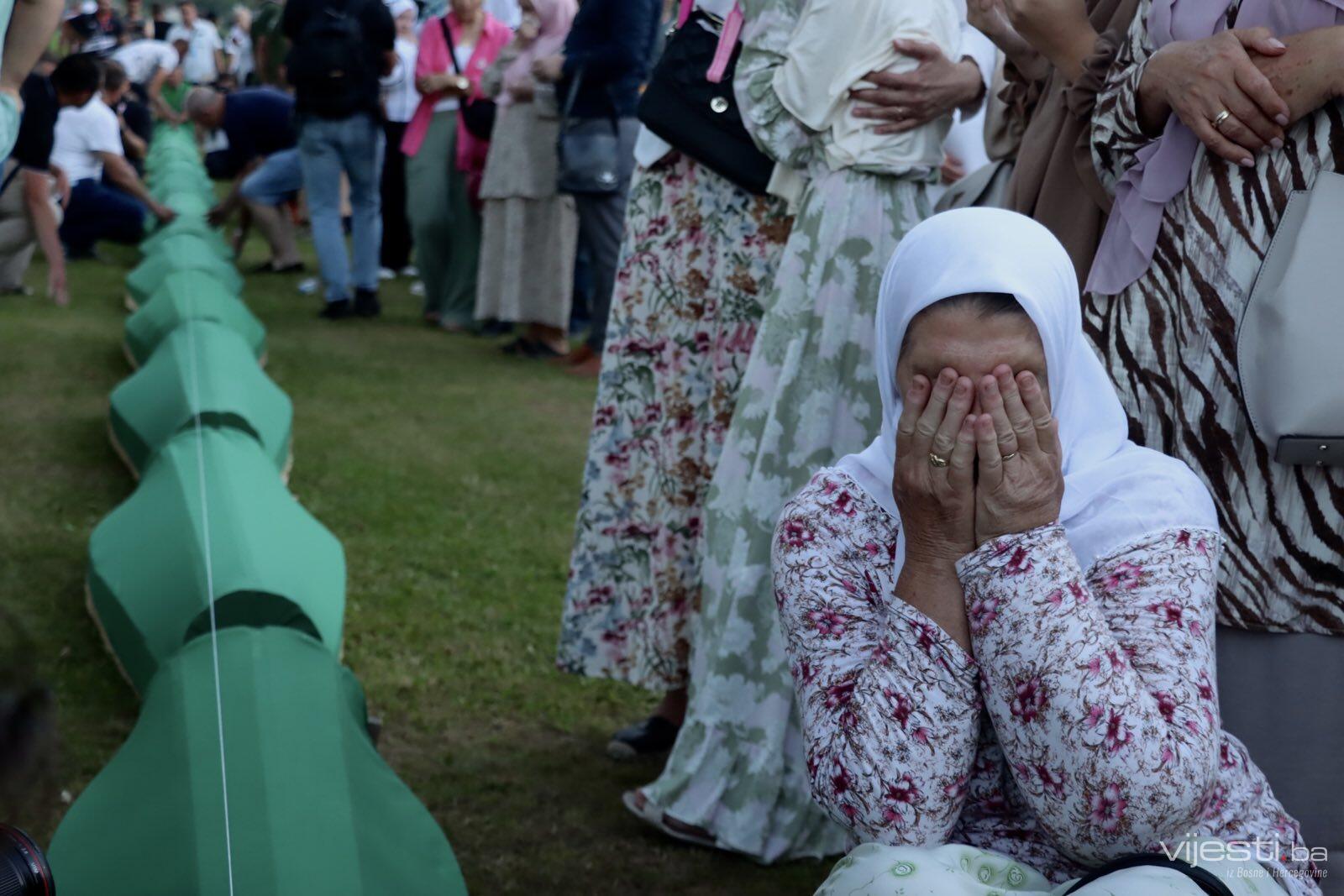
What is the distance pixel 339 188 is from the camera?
8.95 metres

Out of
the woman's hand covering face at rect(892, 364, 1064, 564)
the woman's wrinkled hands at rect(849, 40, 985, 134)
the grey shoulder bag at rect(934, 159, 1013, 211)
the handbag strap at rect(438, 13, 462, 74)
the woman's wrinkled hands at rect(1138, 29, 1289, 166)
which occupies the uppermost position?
the woman's wrinkled hands at rect(1138, 29, 1289, 166)

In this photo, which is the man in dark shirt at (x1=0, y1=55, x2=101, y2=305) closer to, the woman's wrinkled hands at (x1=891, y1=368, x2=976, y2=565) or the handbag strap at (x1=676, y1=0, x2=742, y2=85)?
the handbag strap at (x1=676, y1=0, x2=742, y2=85)

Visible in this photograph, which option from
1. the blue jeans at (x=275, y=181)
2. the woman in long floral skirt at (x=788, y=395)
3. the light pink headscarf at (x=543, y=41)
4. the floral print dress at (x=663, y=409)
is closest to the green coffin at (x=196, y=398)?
the floral print dress at (x=663, y=409)

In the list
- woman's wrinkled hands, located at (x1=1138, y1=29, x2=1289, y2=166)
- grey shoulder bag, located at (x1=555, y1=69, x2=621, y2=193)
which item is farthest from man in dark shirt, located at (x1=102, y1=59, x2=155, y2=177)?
woman's wrinkled hands, located at (x1=1138, y1=29, x2=1289, y2=166)

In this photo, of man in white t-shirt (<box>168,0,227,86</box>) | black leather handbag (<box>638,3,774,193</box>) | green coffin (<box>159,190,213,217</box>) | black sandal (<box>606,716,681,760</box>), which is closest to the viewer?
black leather handbag (<box>638,3,774,193</box>)

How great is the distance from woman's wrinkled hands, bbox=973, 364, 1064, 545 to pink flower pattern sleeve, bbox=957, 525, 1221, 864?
25 mm

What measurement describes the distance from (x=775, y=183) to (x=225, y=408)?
2114mm

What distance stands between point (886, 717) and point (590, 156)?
17.9ft

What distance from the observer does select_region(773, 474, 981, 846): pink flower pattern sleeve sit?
1.67 m

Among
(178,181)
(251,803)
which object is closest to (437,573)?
(251,803)

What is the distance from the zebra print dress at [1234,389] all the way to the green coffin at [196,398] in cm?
280

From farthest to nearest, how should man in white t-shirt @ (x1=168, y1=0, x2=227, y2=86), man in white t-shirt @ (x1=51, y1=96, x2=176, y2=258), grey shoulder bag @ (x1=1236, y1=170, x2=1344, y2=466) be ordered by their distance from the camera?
man in white t-shirt @ (x1=168, y1=0, x2=227, y2=86), man in white t-shirt @ (x1=51, y1=96, x2=176, y2=258), grey shoulder bag @ (x1=1236, y1=170, x2=1344, y2=466)

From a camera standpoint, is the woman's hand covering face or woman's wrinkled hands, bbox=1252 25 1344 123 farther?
woman's wrinkled hands, bbox=1252 25 1344 123

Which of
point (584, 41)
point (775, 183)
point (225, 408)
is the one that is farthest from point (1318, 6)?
point (584, 41)
